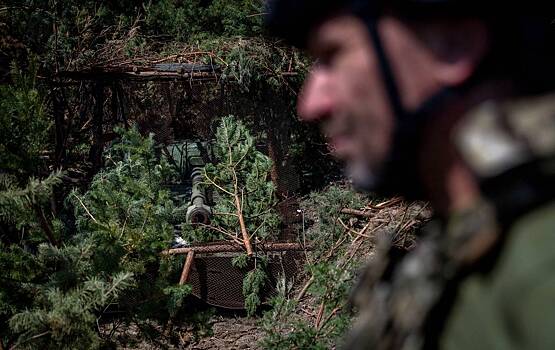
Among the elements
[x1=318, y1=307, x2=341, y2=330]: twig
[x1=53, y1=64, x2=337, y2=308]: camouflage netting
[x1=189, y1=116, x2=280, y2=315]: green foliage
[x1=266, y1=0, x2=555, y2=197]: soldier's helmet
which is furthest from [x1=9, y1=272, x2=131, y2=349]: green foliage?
[x1=53, y1=64, x2=337, y2=308]: camouflage netting

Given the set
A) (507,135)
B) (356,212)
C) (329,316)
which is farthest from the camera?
(356,212)

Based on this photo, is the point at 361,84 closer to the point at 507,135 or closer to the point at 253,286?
the point at 507,135

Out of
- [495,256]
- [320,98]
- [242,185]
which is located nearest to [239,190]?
[242,185]

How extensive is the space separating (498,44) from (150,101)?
33.8 ft

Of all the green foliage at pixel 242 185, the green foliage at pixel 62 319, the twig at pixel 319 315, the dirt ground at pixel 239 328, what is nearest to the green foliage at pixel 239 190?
the green foliage at pixel 242 185

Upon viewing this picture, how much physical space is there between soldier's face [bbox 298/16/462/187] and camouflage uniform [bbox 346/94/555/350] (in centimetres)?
9

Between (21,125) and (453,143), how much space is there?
3.60 meters

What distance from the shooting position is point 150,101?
1082 centimetres

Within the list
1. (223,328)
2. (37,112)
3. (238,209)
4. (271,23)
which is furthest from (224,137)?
(271,23)

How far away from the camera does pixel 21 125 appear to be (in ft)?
13.0

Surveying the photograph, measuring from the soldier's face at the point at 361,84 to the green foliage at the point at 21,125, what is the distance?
331 cm

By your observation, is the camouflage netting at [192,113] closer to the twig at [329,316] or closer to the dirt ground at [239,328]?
the dirt ground at [239,328]

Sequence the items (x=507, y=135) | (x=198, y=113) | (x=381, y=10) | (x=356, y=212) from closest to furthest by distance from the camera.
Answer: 1. (x=507, y=135)
2. (x=381, y=10)
3. (x=356, y=212)
4. (x=198, y=113)

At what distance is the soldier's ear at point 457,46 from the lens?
0.81 meters
